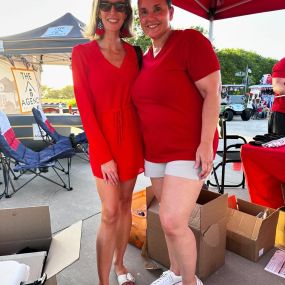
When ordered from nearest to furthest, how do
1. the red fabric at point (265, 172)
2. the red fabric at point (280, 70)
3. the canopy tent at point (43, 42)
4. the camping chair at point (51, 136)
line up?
the red fabric at point (265, 172) < the red fabric at point (280, 70) < the camping chair at point (51, 136) < the canopy tent at point (43, 42)

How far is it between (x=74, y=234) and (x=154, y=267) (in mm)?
806

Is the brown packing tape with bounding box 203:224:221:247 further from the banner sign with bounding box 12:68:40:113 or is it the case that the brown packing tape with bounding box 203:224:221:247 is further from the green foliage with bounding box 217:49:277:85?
the green foliage with bounding box 217:49:277:85

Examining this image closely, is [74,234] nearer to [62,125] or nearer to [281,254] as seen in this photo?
[281,254]

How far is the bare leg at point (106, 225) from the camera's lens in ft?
4.82

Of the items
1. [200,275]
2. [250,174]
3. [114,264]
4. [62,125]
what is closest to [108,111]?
[114,264]

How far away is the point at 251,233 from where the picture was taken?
1982 millimetres

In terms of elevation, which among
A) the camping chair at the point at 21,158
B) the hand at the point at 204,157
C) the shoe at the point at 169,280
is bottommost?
the shoe at the point at 169,280

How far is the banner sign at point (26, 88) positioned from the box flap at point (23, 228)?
4.25 m

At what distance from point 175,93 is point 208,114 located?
173 mm

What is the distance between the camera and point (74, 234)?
135cm

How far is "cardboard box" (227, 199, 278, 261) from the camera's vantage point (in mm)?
1967

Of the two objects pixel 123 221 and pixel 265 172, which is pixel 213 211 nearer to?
pixel 123 221

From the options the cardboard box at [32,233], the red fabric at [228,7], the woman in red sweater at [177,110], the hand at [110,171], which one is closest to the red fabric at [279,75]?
the red fabric at [228,7]

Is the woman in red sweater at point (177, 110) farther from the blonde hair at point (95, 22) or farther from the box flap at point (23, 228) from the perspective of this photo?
the box flap at point (23, 228)
